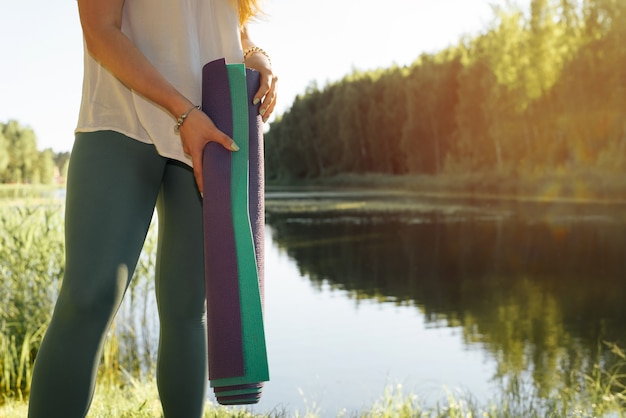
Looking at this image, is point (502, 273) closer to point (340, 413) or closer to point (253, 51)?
point (340, 413)

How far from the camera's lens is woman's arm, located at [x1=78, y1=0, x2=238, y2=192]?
1.18m

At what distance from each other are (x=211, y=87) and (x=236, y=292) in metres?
0.33

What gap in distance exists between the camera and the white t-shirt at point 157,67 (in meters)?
1.21

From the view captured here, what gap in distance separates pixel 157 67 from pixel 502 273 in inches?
370

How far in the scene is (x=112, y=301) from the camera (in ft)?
3.78

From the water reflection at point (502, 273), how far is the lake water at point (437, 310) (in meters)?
0.02

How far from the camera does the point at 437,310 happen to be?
812cm

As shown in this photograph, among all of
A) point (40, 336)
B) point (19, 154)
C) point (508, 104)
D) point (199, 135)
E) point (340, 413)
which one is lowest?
point (340, 413)

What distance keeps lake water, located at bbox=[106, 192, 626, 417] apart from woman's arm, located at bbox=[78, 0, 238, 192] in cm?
138

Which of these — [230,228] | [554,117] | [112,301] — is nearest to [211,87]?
[230,228]

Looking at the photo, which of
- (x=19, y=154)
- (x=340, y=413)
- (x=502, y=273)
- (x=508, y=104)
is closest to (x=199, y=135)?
(x=340, y=413)

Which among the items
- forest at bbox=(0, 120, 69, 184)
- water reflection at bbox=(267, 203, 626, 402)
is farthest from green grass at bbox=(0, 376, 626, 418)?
forest at bbox=(0, 120, 69, 184)

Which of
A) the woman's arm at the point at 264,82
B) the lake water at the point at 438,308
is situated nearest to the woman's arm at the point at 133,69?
the woman's arm at the point at 264,82

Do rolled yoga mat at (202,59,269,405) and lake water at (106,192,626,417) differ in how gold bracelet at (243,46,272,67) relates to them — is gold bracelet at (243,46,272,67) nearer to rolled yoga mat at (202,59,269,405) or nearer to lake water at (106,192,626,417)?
rolled yoga mat at (202,59,269,405)
